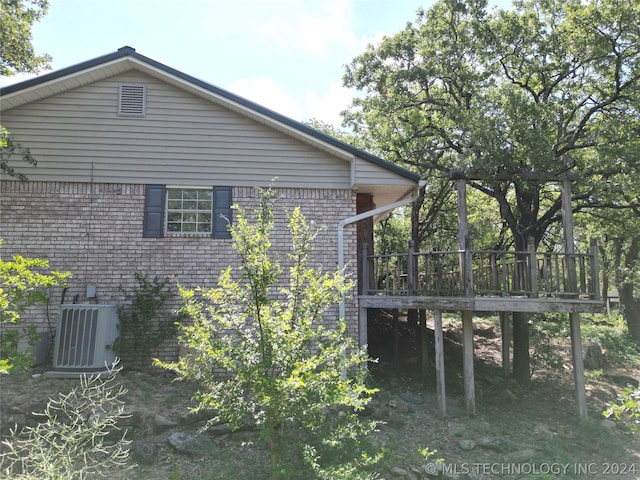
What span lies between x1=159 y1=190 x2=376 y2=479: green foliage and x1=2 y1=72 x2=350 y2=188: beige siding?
13.0 feet

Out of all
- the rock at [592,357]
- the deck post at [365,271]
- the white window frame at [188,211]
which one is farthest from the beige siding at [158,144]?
the rock at [592,357]

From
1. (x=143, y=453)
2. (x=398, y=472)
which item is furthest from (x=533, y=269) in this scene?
(x=143, y=453)

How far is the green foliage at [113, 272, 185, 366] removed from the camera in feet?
26.3

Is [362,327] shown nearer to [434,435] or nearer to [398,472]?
[434,435]

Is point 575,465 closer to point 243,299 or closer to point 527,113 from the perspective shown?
point 243,299

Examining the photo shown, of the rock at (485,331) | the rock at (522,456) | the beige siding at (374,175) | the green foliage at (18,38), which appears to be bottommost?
the rock at (522,456)

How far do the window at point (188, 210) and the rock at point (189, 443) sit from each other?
3671mm

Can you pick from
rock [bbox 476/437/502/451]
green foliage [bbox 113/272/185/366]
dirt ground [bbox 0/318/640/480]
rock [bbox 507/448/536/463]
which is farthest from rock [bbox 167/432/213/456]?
rock [bbox 507/448/536/463]

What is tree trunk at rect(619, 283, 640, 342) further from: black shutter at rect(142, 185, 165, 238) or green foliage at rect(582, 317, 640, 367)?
black shutter at rect(142, 185, 165, 238)

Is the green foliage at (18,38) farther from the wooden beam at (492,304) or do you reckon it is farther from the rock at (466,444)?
the rock at (466,444)

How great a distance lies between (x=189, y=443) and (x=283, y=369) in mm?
2351

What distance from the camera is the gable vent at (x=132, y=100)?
8672 mm

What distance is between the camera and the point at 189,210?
28.8 ft

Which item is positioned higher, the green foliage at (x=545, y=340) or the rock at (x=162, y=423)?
the green foliage at (x=545, y=340)
